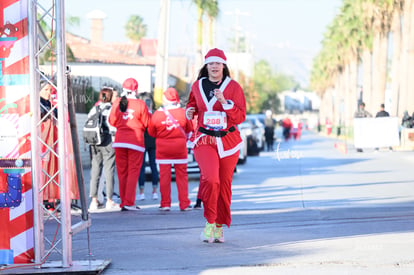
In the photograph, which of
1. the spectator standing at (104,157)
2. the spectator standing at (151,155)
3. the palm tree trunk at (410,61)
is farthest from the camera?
the palm tree trunk at (410,61)

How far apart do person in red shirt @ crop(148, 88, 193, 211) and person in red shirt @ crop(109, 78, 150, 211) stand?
0.73 ft

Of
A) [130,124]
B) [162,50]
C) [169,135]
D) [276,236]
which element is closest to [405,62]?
[162,50]

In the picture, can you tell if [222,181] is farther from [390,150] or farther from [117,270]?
[390,150]

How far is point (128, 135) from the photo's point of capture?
43.7ft

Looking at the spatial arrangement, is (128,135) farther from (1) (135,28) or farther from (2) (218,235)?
(1) (135,28)

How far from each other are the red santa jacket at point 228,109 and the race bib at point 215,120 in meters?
0.04

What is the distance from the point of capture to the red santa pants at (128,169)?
13.4m

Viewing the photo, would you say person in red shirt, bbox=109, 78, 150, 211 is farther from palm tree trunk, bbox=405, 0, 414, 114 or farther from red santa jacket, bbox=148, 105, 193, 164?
palm tree trunk, bbox=405, 0, 414, 114

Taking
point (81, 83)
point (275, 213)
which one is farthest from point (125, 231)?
point (81, 83)

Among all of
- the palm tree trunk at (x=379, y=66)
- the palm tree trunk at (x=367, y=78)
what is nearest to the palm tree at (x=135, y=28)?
the palm tree trunk at (x=367, y=78)

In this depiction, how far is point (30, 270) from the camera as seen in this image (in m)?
7.48

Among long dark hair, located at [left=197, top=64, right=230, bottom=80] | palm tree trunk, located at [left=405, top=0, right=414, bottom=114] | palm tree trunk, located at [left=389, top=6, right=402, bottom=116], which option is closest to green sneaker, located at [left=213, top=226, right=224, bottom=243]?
long dark hair, located at [left=197, top=64, right=230, bottom=80]

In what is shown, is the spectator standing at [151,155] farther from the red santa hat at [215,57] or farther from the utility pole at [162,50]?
the utility pole at [162,50]

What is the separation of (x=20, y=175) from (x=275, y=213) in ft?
18.6
